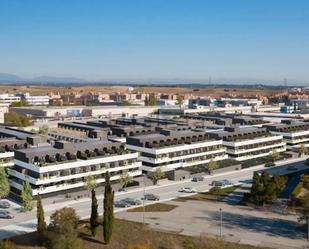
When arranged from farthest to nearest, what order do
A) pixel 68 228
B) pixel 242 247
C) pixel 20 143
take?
pixel 20 143
pixel 242 247
pixel 68 228

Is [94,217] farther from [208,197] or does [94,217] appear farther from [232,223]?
[208,197]

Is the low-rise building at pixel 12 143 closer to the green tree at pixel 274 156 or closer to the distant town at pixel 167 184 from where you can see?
the distant town at pixel 167 184

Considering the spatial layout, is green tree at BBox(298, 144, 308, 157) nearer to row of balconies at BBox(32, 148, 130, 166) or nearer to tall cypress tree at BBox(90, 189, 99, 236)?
row of balconies at BBox(32, 148, 130, 166)

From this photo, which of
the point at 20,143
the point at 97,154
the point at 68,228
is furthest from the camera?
the point at 20,143

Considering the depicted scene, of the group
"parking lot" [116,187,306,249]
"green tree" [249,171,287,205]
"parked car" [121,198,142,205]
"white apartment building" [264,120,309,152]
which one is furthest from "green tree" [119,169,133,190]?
"white apartment building" [264,120,309,152]

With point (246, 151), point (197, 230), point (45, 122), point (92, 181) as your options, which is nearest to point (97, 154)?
point (92, 181)

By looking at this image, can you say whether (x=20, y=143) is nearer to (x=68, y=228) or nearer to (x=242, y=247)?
(x=68, y=228)

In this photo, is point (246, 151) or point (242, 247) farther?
point (246, 151)

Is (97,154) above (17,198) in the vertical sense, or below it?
above

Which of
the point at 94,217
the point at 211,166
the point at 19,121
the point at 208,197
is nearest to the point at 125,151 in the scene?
the point at 208,197
